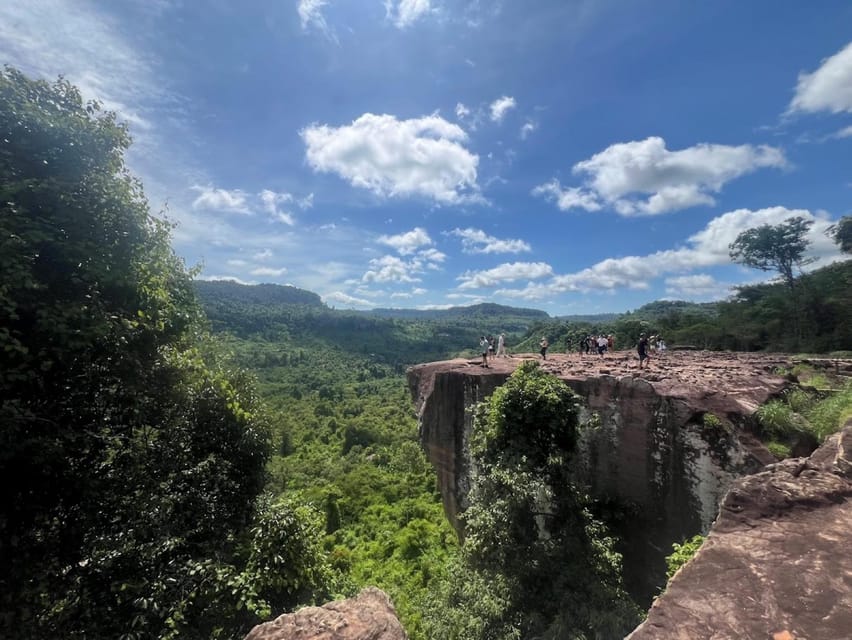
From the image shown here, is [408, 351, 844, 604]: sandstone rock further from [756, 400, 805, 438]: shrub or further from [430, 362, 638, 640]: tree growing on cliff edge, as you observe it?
[430, 362, 638, 640]: tree growing on cliff edge

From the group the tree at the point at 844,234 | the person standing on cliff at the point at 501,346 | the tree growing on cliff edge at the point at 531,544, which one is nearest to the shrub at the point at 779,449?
the tree growing on cliff edge at the point at 531,544

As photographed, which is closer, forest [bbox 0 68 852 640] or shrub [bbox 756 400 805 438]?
forest [bbox 0 68 852 640]

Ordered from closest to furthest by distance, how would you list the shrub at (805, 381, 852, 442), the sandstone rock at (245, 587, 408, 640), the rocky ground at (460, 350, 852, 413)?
the sandstone rock at (245, 587, 408, 640)
the shrub at (805, 381, 852, 442)
the rocky ground at (460, 350, 852, 413)

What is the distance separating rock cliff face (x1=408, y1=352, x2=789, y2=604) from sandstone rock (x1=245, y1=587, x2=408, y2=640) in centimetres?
805

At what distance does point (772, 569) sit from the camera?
11.2 feet

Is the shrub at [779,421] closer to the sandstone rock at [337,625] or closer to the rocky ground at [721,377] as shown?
the rocky ground at [721,377]

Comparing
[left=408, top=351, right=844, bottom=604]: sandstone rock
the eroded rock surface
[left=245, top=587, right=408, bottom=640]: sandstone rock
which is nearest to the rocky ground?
[left=408, top=351, right=844, bottom=604]: sandstone rock

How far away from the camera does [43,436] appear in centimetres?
503

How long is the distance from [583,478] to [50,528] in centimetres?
1141

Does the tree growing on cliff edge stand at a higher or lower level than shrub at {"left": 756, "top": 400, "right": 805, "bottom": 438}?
lower

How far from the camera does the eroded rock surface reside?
2895 mm

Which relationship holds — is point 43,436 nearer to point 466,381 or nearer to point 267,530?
point 267,530

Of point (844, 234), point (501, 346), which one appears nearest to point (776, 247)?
point (844, 234)

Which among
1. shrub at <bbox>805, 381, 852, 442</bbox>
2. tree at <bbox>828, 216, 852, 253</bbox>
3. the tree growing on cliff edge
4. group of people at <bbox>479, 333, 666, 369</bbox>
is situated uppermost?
tree at <bbox>828, 216, 852, 253</bbox>
